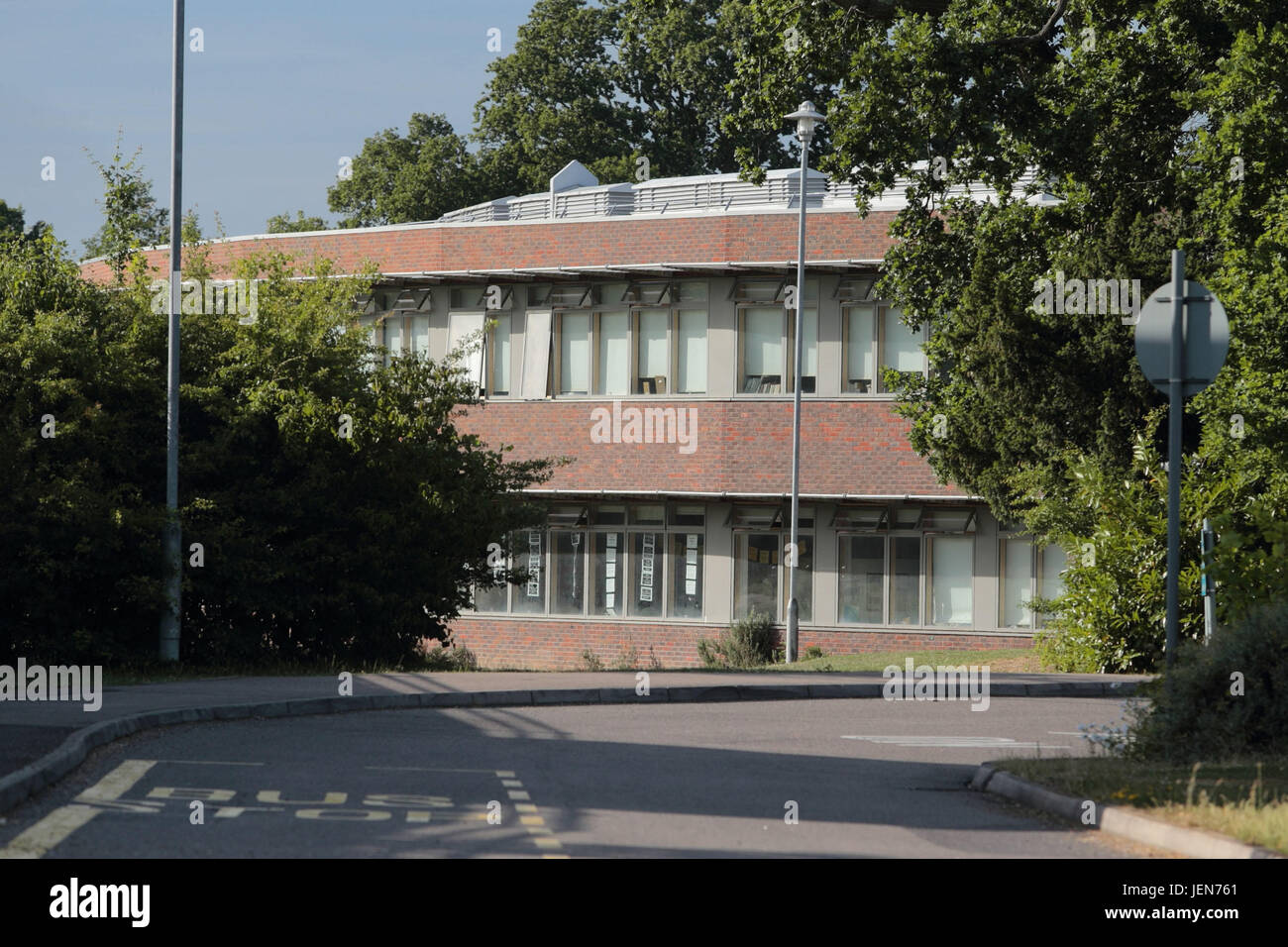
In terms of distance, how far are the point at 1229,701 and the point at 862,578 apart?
2139cm

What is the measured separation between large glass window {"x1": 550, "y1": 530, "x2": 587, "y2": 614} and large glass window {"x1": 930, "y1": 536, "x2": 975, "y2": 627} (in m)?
7.25

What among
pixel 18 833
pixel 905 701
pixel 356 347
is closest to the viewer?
pixel 18 833

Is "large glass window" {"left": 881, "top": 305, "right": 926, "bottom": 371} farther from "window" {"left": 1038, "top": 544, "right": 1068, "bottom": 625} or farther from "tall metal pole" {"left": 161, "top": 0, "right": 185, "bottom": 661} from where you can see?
"tall metal pole" {"left": 161, "top": 0, "right": 185, "bottom": 661}

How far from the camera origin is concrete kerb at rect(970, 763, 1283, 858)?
8250mm

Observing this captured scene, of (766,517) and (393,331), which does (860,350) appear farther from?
(393,331)

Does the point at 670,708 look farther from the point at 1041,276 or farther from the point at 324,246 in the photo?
the point at 324,246

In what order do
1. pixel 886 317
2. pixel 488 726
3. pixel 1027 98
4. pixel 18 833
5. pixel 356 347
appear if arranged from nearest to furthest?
pixel 18 833 → pixel 488 726 → pixel 1027 98 → pixel 356 347 → pixel 886 317

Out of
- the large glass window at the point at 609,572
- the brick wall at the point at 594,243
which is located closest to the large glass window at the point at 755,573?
the large glass window at the point at 609,572

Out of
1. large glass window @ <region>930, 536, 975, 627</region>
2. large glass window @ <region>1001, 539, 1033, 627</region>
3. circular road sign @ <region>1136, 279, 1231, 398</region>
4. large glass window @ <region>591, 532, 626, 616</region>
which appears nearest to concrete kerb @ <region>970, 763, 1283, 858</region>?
circular road sign @ <region>1136, 279, 1231, 398</region>

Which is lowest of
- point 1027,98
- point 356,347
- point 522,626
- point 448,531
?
point 522,626

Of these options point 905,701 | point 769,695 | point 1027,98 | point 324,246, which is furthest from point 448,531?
point 324,246

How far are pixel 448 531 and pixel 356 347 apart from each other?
2936mm

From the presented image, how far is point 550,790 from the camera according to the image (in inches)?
420
